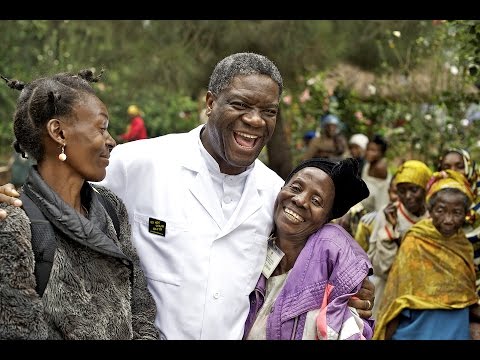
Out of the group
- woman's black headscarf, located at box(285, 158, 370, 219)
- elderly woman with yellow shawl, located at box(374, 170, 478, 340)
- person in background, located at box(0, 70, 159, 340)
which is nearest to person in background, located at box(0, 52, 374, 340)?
person in background, located at box(0, 70, 159, 340)

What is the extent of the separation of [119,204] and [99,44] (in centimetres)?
997

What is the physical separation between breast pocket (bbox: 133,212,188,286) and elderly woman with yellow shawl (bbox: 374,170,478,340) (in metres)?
3.24

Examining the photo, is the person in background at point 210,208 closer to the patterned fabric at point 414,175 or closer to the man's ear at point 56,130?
the man's ear at point 56,130

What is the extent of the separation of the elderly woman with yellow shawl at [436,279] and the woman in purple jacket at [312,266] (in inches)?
101

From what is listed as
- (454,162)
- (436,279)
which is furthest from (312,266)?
(454,162)

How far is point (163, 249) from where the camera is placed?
3.72 m

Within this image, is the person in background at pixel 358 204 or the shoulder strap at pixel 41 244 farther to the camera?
the person in background at pixel 358 204

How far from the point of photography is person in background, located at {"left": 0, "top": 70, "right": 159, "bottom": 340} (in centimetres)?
294

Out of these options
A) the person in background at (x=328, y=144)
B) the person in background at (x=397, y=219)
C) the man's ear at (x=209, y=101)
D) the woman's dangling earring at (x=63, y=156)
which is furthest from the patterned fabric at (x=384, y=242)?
the woman's dangling earring at (x=63, y=156)

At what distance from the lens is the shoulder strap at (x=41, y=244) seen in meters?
3.03

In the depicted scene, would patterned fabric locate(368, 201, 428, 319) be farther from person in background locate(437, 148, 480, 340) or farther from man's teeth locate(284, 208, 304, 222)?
man's teeth locate(284, 208, 304, 222)

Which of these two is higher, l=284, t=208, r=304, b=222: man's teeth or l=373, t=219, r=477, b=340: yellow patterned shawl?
l=284, t=208, r=304, b=222: man's teeth

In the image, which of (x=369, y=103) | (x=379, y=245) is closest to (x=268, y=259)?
(x=379, y=245)

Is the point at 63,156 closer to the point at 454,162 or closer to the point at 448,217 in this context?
the point at 448,217
